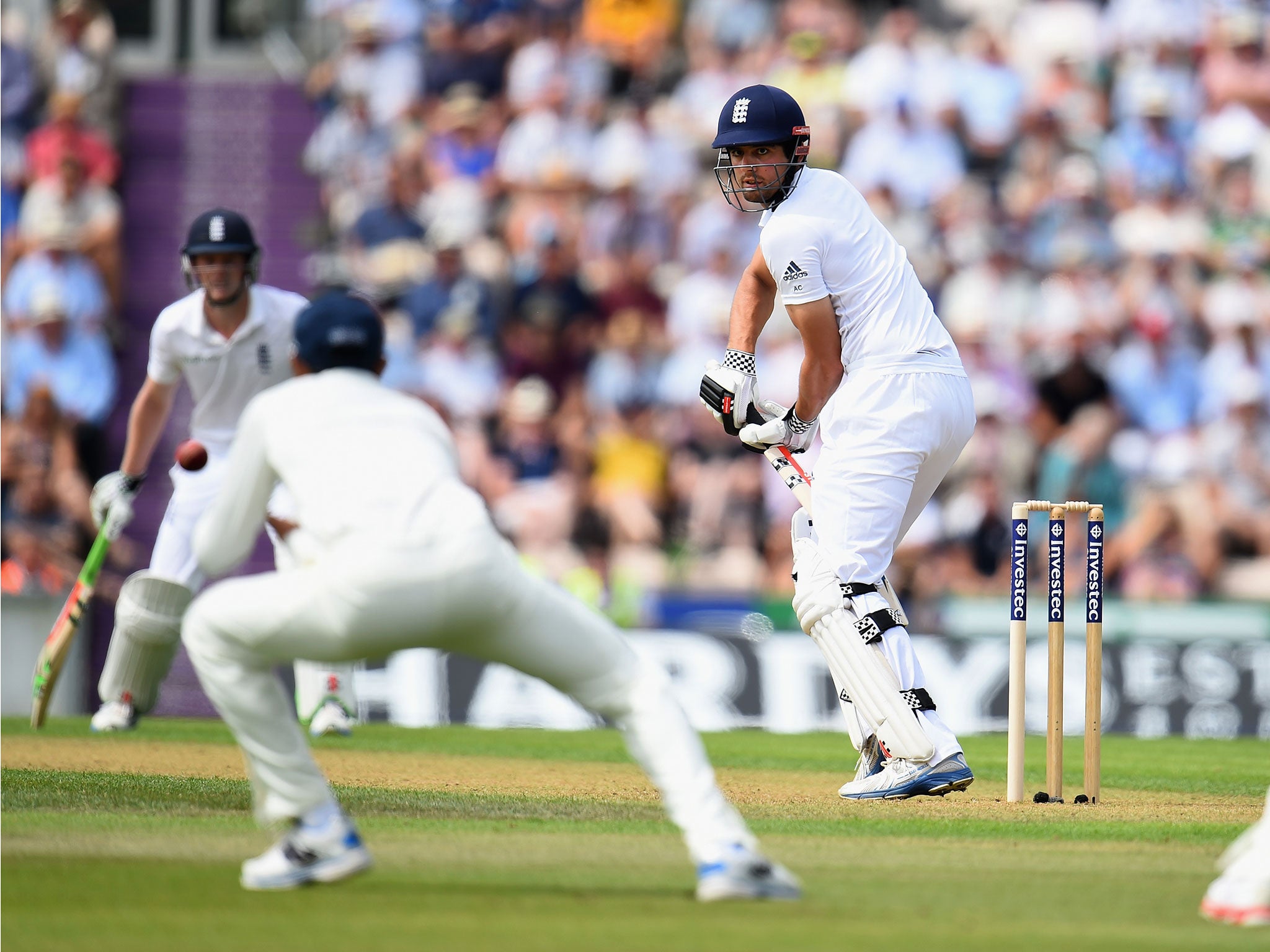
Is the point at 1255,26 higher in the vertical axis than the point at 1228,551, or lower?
higher

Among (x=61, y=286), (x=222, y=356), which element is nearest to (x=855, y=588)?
(x=222, y=356)

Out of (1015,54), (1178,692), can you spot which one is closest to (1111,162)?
(1015,54)

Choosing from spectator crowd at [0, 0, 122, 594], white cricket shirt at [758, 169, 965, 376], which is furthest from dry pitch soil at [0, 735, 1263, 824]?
spectator crowd at [0, 0, 122, 594]

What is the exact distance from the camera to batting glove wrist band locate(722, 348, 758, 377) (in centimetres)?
718

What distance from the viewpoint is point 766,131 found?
6836mm

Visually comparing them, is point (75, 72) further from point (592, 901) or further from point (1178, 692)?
point (592, 901)

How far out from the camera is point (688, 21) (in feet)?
52.6

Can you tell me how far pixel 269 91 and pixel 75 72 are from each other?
5.36 feet

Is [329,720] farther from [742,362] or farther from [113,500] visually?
[742,362]

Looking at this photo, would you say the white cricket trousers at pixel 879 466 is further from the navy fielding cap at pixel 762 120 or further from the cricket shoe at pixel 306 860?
the cricket shoe at pixel 306 860

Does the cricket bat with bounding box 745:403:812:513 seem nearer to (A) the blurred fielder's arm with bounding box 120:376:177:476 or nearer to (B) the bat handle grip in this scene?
(B) the bat handle grip

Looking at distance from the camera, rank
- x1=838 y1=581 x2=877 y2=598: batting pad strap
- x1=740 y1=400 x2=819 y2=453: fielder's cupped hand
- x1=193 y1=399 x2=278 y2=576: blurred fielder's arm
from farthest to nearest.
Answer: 1. x1=740 y1=400 x2=819 y2=453: fielder's cupped hand
2. x1=838 y1=581 x2=877 y2=598: batting pad strap
3. x1=193 y1=399 x2=278 y2=576: blurred fielder's arm

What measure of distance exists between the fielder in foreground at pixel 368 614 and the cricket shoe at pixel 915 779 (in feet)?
6.71

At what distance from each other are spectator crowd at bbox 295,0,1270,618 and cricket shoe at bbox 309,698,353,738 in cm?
316
